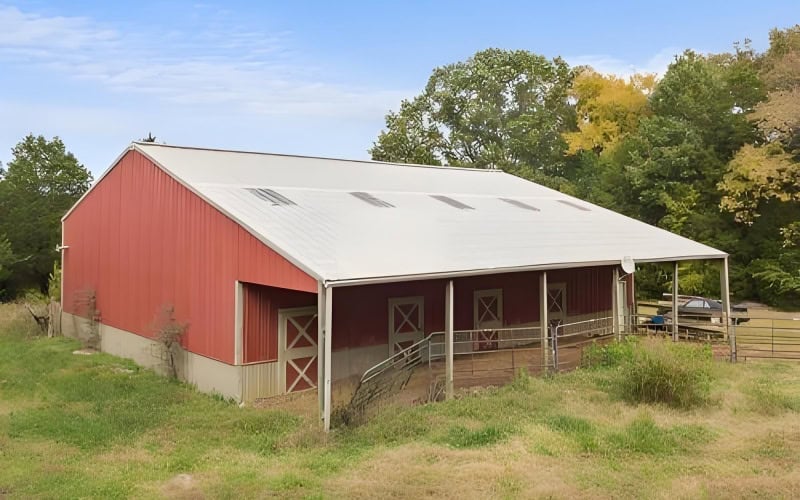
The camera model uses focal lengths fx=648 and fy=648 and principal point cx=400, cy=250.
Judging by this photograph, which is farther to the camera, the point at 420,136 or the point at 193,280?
the point at 420,136

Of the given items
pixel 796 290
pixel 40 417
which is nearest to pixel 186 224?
pixel 40 417

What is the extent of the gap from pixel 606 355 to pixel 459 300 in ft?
12.5

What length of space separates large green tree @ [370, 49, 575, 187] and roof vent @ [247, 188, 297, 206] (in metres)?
31.4

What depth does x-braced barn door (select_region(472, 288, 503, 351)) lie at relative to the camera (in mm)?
17172

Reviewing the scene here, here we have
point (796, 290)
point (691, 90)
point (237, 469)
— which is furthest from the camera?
point (691, 90)

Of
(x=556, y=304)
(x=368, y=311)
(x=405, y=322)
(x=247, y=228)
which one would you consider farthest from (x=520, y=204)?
(x=247, y=228)

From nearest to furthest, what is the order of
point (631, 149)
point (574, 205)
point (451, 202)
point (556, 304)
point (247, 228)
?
1. point (247, 228)
2. point (451, 202)
3. point (556, 304)
4. point (574, 205)
5. point (631, 149)

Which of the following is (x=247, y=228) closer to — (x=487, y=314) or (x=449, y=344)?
(x=449, y=344)

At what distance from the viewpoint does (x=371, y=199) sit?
690 inches

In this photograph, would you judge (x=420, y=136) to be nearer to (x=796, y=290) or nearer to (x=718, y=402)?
(x=796, y=290)

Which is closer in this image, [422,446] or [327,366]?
[422,446]

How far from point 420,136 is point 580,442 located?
40261 mm

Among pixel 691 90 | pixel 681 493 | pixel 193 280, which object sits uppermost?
pixel 691 90

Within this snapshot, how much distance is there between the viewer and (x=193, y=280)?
14.1 meters
